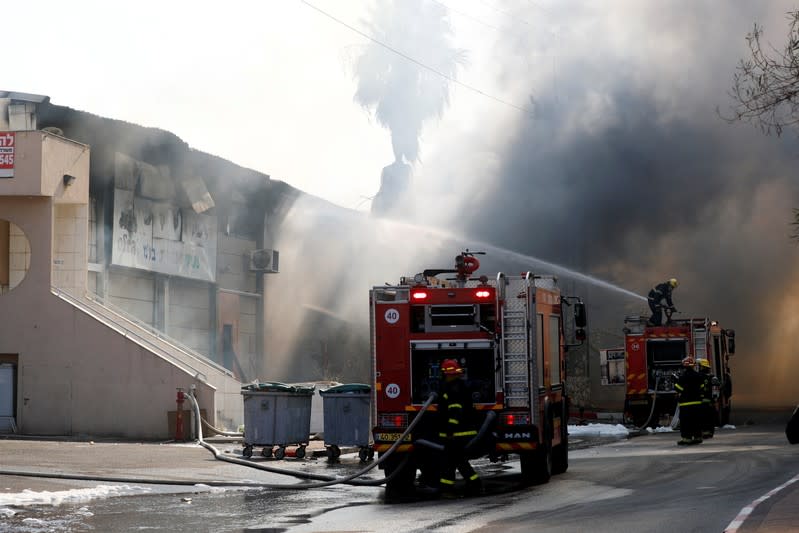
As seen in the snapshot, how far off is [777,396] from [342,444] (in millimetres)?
33160

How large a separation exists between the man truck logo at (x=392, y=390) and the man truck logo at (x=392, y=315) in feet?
2.50

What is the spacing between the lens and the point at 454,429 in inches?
539

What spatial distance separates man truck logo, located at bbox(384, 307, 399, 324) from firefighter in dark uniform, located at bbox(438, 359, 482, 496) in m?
1.19

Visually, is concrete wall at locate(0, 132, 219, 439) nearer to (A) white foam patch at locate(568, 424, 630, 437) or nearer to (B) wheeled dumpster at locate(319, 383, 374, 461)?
(B) wheeled dumpster at locate(319, 383, 374, 461)

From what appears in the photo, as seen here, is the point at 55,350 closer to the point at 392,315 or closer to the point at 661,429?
the point at 392,315

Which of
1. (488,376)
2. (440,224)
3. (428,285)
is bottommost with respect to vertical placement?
(488,376)

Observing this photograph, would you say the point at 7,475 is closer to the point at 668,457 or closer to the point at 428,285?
the point at 428,285

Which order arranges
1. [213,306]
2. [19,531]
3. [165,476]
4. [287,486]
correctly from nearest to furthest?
[19,531] < [287,486] < [165,476] < [213,306]

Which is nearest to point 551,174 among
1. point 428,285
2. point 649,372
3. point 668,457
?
point 649,372

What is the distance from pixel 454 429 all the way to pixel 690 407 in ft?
31.0

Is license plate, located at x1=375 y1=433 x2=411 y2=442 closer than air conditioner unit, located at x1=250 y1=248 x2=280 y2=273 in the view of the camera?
Yes

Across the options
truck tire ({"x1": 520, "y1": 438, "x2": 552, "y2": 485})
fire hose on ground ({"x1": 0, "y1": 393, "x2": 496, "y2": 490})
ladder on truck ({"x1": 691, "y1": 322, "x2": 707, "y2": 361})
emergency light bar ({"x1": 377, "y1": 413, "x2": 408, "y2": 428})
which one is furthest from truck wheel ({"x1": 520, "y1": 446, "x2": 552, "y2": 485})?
ladder on truck ({"x1": 691, "y1": 322, "x2": 707, "y2": 361})

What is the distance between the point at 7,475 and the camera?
15203 mm

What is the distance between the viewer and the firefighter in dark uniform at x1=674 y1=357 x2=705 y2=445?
21.8 metres
